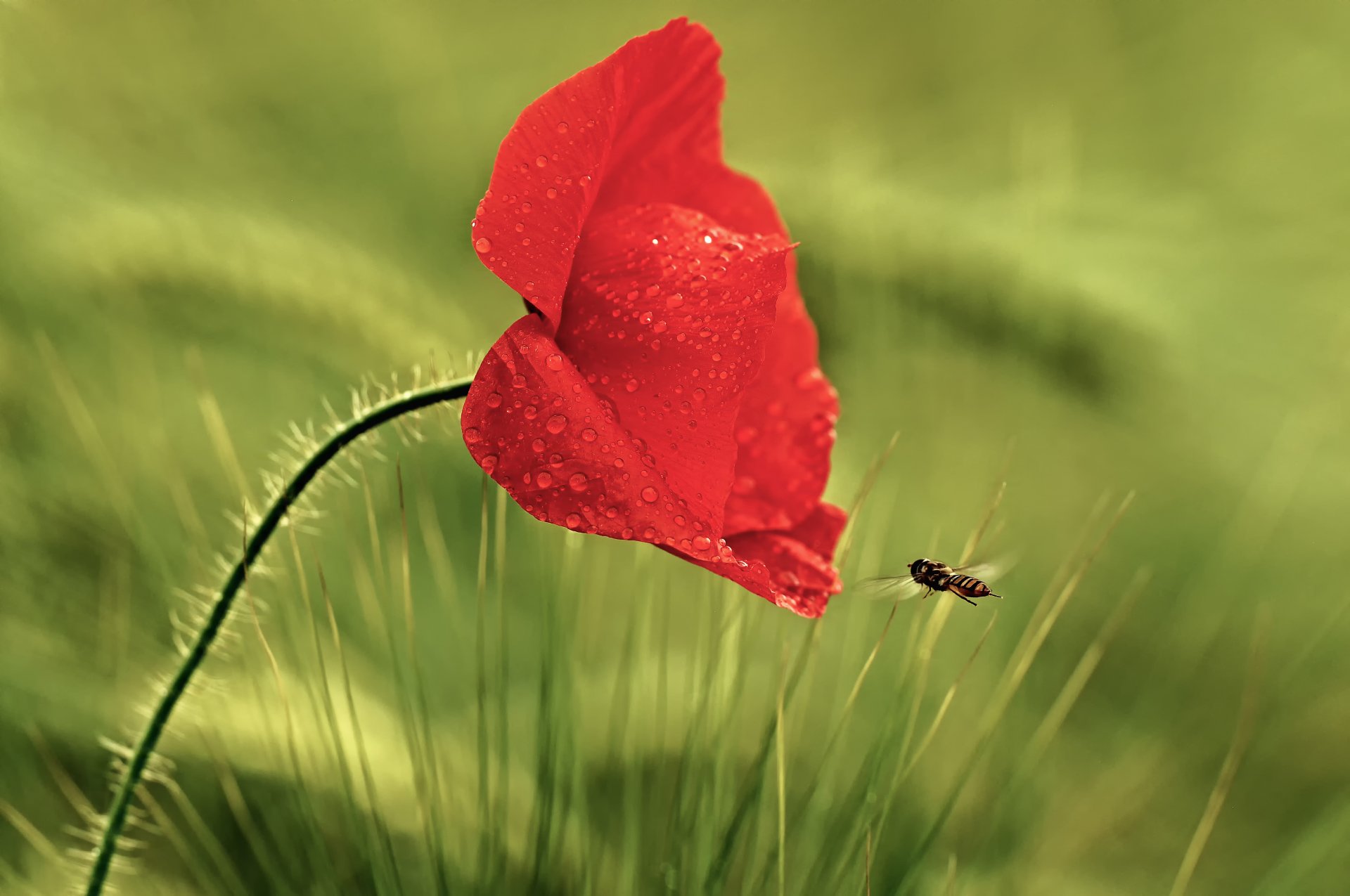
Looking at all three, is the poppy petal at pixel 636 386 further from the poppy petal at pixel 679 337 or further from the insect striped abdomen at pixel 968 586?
the insect striped abdomen at pixel 968 586

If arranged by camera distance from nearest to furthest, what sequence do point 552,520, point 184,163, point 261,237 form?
point 552,520 → point 261,237 → point 184,163

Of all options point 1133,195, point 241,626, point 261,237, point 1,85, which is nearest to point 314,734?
point 241,626

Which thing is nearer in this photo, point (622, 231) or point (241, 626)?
point (622, 231)

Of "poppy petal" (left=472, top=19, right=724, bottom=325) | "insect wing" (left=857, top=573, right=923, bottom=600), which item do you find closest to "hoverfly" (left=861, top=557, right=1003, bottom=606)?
"insect wing" (left=857, top=573, right=923, bottom=600)

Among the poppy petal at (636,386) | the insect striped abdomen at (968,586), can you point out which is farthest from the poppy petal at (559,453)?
the insect striped abdomen at (968,586)

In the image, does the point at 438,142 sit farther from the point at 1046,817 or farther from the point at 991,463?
the point at 1046,817

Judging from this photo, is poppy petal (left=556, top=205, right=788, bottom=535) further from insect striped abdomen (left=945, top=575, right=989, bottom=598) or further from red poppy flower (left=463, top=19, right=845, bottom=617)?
insect striped abdomen (left=945, top=575, right=989, bottom=598)

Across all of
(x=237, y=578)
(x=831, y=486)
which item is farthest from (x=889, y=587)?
(x=831, y=486)
